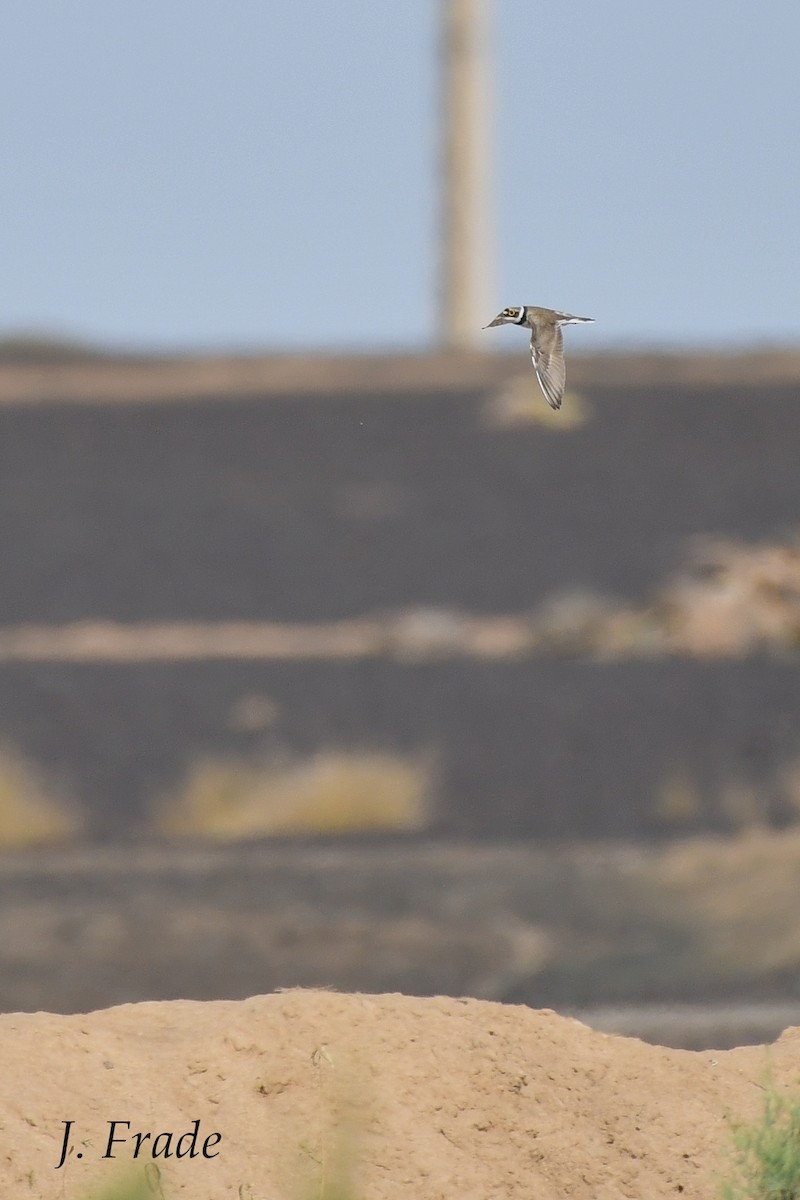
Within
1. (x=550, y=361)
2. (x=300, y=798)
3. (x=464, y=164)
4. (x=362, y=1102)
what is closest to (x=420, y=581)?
(x=464, y=164)

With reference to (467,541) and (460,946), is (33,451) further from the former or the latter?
(460,946)

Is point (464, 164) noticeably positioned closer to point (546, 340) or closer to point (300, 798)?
point (300, 798)

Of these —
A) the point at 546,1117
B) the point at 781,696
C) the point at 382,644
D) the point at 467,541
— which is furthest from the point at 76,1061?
the point at 467,541

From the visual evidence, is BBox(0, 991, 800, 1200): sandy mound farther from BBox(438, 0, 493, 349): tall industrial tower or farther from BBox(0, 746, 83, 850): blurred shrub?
BBox(438, 0, 493, 349): tall industrial tower
